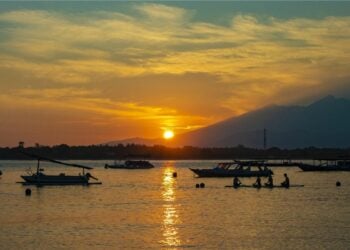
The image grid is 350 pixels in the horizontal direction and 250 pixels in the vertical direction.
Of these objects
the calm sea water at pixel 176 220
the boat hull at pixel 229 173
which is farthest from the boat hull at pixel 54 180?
the boat hull at pixel 229 173

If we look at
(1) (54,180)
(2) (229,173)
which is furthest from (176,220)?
(2) (229,173)

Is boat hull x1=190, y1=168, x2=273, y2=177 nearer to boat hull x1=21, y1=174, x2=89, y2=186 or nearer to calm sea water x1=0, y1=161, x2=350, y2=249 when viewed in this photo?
boat hull x1=21, y1=174, x2=89, y2=186

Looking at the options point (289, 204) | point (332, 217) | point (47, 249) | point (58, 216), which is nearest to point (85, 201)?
point (58, 216)

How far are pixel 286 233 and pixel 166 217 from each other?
13.8 m

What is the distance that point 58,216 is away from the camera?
56000 mm

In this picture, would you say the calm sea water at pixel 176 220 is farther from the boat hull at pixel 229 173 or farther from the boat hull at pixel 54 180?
the boat hull at pixel 229 173

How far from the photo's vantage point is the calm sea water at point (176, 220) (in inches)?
1594

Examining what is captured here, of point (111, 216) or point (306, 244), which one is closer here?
point (306, 244)

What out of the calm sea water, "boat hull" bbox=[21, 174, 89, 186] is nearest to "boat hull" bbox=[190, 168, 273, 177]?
"boat hull" bbox=[21, 174, 89, 186]

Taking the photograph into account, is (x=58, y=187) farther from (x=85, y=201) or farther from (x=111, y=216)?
(x=111, y=216)

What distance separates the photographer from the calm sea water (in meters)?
40.5

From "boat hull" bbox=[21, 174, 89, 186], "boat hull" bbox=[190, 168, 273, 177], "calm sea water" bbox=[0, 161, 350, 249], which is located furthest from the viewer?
"boat hull" bbox=[190, 168, 273, 177]

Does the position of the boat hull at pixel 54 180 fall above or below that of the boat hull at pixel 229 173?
below

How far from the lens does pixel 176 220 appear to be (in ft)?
172
